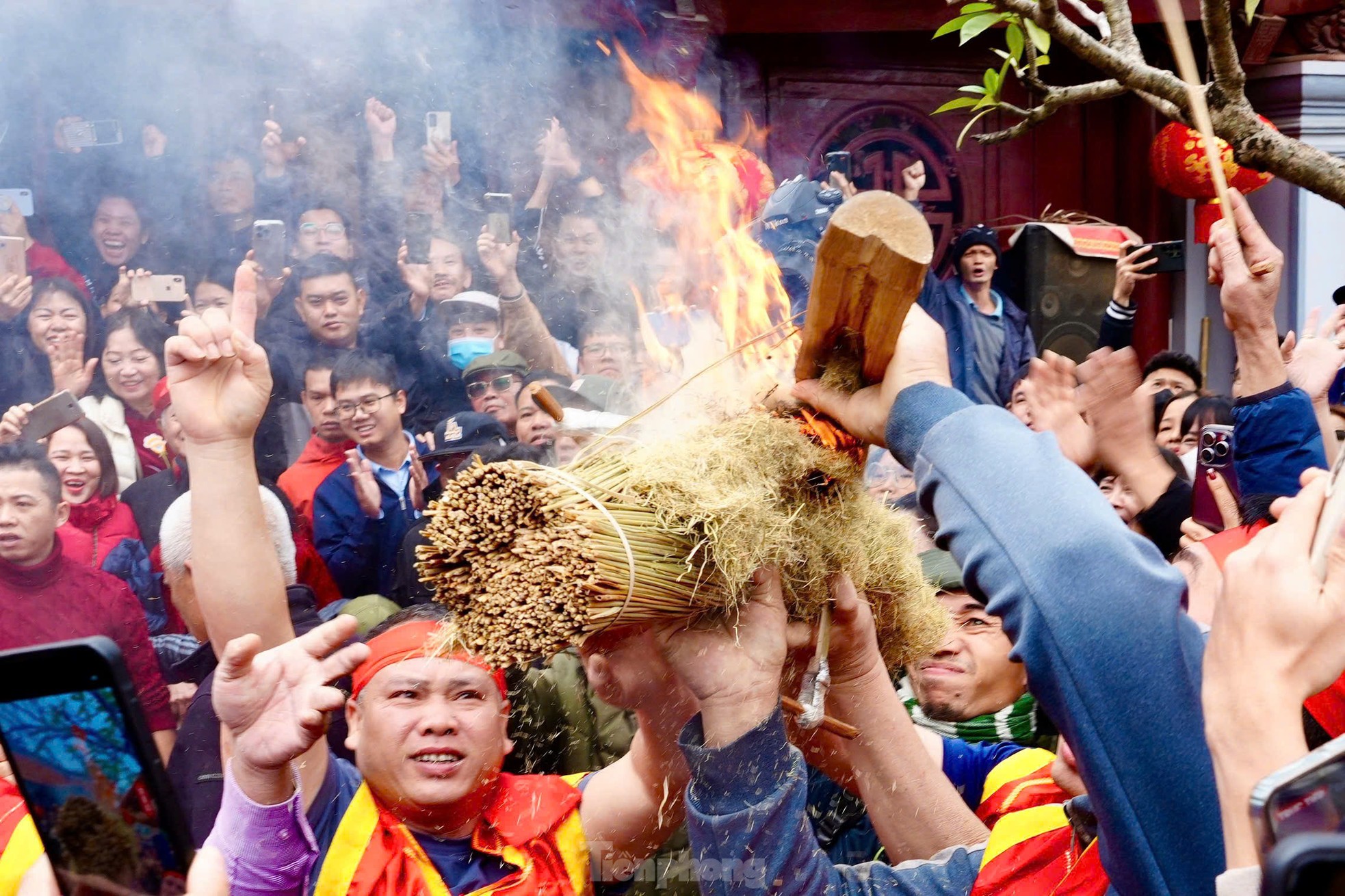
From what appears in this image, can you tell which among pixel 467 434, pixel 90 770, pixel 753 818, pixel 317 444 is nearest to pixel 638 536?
pixel 753 818

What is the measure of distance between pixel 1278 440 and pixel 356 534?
280cm

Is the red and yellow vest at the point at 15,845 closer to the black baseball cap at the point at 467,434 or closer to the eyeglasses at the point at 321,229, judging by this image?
the black baseball cap at the point at 467,434

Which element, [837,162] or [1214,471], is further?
[837,162]

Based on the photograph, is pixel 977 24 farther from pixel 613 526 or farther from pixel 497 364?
pixel 497 364

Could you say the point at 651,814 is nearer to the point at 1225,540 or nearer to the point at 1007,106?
the point at 1225,540

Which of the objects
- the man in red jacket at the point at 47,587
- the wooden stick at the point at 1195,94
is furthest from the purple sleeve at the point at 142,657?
the wooden stick at the point at 1195,94

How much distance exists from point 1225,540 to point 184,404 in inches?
93.4

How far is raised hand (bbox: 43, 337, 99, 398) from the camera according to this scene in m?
4.21

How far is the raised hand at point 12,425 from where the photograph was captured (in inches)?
153

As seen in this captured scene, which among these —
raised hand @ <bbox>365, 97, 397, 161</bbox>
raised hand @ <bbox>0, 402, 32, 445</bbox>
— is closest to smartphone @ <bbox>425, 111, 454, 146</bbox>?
raised hand @ <bbox>365, 97, 397, 161</bbox>

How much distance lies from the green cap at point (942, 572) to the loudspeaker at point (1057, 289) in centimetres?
403

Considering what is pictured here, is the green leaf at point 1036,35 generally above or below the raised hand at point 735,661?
above

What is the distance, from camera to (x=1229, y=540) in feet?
9.67

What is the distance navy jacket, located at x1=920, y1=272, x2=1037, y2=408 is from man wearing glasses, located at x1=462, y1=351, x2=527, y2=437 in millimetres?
2486
